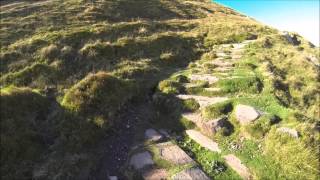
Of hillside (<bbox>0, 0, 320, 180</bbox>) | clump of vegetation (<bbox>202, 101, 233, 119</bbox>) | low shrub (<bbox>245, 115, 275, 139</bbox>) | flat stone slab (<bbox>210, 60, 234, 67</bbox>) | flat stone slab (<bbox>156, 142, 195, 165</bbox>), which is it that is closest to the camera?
hillside (<bbox>0, 0, 320, 180</bbox>)

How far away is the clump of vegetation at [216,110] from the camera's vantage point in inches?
642

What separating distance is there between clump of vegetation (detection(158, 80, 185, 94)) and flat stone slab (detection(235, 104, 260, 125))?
150 inches

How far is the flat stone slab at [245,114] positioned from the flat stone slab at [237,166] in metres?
2.21

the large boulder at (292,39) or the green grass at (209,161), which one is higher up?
the green grass at (209,161)

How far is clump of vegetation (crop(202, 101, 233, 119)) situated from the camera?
1631cm

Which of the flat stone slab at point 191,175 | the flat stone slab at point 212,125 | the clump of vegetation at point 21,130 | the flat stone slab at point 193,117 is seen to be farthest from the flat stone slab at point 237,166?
the clump of vegetation at point 21,130

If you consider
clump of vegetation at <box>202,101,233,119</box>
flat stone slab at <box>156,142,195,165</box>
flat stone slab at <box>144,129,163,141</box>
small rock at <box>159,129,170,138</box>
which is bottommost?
small rock at <box>159,129,170,138</box>

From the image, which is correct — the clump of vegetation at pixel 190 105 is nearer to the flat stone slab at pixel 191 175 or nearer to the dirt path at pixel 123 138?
the dirt path at pixel 123 138

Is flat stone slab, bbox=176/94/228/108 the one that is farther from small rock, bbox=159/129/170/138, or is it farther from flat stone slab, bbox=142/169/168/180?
flat stone slab, bbox=142/169/168/180

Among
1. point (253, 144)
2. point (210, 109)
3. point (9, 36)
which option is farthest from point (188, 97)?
point (9, 36)

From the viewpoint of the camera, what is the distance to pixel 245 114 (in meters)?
16.0

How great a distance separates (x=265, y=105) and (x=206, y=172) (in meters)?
5.49

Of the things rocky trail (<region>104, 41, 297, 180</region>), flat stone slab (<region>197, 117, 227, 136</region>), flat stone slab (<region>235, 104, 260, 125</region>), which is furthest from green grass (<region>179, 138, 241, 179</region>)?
flat stone slab (<region>235, 104, 260, 125</region>)

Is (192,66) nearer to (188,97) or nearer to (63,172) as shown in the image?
(188,97)
